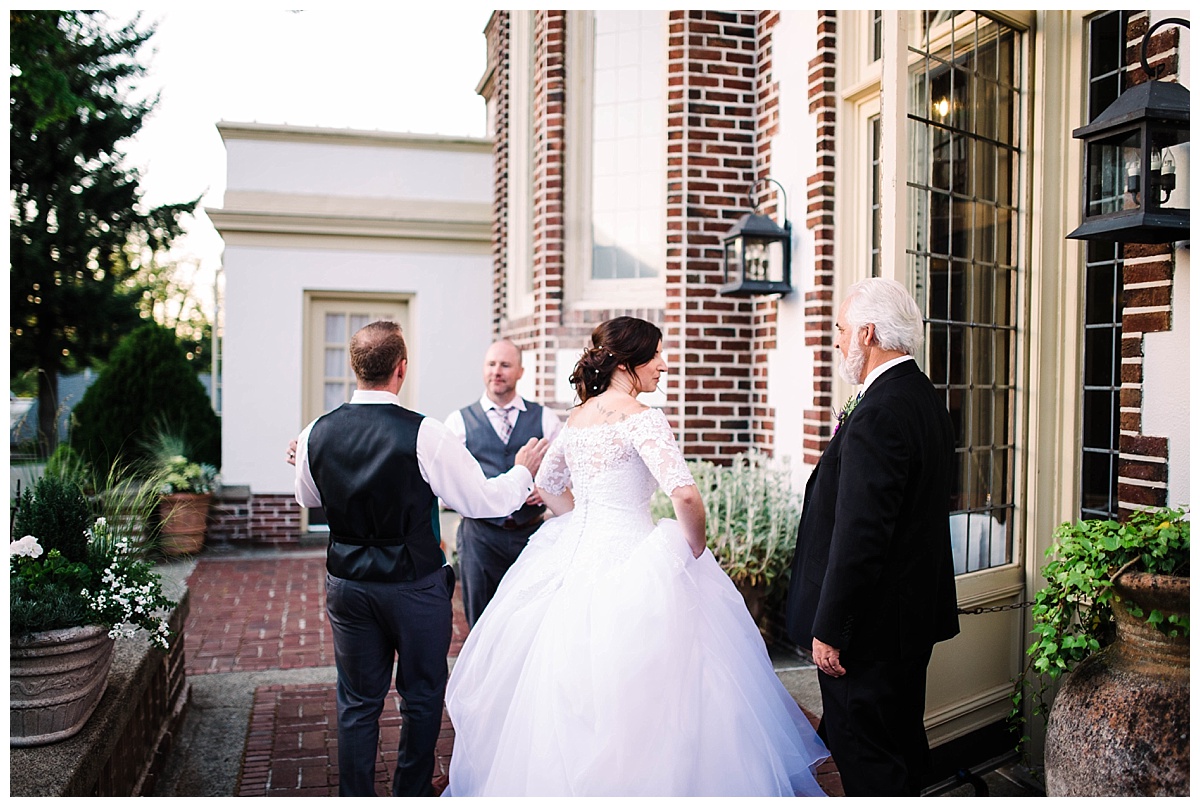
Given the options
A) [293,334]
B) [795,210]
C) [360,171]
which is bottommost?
[293,334]

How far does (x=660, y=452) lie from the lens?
10.0 ft

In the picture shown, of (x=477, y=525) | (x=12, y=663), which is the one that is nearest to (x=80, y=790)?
(x=12, y=663)

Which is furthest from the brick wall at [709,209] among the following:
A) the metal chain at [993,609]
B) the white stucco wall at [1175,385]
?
the white stucco wall at [1175,385]

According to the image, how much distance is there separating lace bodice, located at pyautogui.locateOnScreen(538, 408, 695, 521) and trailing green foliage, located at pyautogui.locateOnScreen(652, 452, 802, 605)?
Result: 2.11m

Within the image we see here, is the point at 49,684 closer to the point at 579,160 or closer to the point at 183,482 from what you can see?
the point at 579,160

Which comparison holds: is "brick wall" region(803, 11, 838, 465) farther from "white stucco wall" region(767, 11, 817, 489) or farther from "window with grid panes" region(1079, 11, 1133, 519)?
"window with grid panes" region(1079, 11, 1133, 519)

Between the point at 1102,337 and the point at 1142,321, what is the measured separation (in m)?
0.69

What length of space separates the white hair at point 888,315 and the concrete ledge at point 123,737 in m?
2.70

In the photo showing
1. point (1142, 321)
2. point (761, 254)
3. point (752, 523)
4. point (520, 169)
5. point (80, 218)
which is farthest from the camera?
point (80, 218)

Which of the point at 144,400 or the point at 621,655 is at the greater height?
the point at 144,400

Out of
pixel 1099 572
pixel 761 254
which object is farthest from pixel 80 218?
pixel 1099 572

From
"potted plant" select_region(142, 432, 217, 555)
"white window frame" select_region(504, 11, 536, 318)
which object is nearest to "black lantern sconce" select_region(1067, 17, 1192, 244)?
"white window frame" select_region(504, 11, 536, 318)

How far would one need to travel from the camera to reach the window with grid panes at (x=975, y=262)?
12.4ft

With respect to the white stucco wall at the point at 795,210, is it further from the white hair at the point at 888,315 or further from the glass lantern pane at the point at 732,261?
the white hair at the point at 888,315
